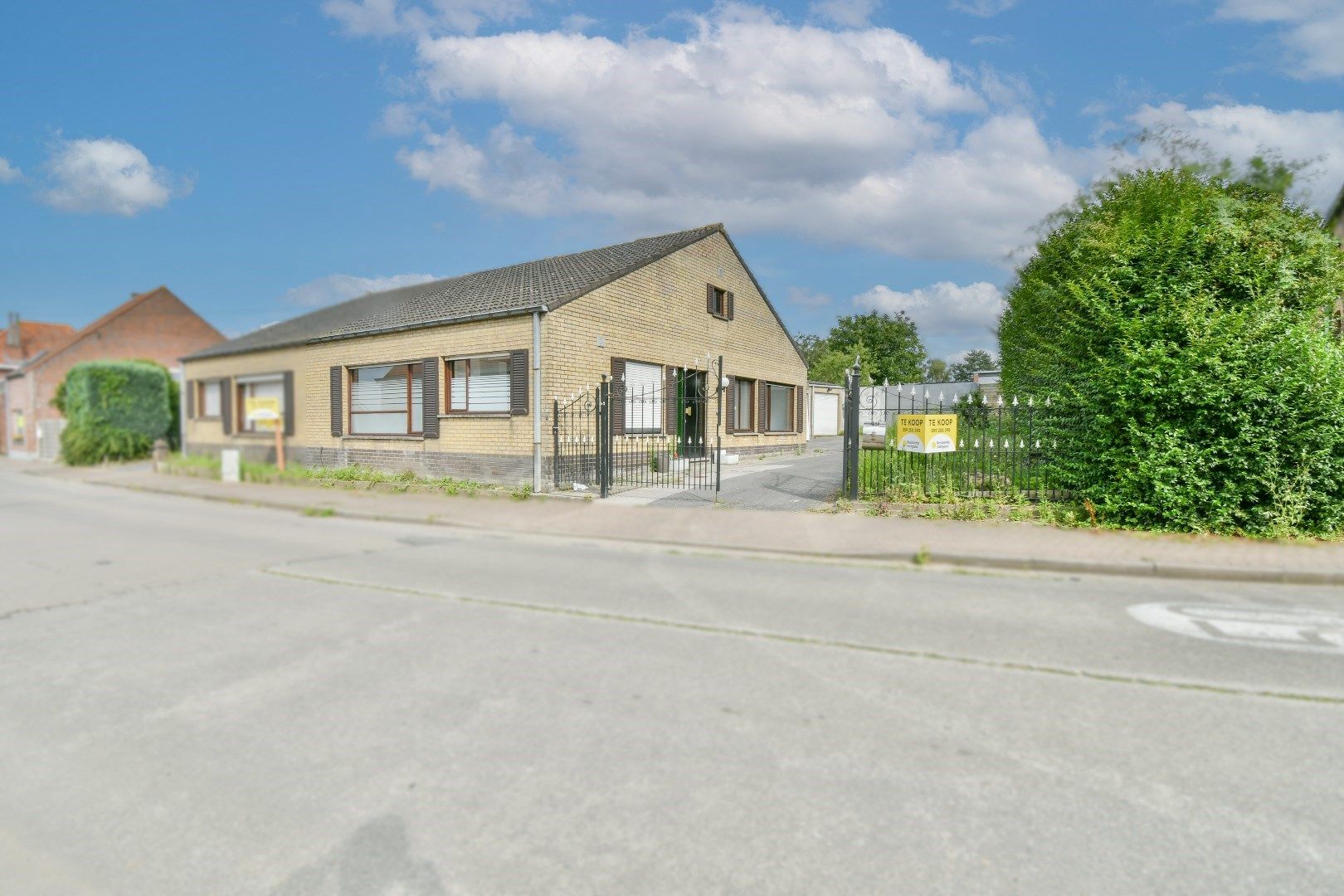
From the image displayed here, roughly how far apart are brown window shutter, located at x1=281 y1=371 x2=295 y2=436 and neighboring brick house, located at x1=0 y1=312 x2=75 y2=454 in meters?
28.4

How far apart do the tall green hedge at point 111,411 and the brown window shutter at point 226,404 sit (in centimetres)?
802

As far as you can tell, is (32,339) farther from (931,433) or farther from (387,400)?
(931,433)

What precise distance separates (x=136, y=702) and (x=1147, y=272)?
39.7ft

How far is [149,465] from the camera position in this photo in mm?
27281

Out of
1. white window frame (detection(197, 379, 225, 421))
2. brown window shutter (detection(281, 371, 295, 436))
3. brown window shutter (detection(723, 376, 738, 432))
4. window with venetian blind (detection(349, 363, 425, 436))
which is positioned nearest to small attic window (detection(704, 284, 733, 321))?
brown window shutter (detection(723, 376, 738, 432))

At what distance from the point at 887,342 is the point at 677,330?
5793cm

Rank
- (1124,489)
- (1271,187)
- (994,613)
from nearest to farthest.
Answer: (994,613) < (1124,489) < (1271,187)

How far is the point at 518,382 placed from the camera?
1526 cm

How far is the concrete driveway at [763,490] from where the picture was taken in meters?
12.8

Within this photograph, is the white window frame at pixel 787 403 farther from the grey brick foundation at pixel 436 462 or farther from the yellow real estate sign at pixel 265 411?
the yellow real estate sign at pixel 265 411

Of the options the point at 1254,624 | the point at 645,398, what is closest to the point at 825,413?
the point at 645,398

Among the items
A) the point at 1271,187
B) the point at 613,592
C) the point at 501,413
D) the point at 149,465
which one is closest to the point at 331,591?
the point at 613,592

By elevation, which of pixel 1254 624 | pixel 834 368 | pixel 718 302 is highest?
pixel 834 368

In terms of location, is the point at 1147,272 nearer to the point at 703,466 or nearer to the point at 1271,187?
the point at 1271,187
